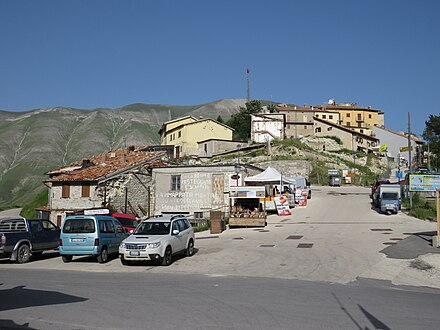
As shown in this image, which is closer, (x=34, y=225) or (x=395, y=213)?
(x=34, y=225)

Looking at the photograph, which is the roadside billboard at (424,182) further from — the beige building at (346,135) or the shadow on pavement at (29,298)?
the beige building at (346,135)

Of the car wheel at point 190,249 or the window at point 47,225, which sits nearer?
the car wheel at point 190,249

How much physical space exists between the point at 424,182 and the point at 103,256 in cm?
2406

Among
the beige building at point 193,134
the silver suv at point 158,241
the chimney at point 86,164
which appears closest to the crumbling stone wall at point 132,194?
the chimney at point 86,164

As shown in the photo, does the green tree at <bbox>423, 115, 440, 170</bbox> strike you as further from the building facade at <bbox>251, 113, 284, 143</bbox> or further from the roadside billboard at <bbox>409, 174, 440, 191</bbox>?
the roadside billboard at <bbox>409, 174, 440, 191</bbox>

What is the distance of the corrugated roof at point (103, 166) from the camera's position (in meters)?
37.4

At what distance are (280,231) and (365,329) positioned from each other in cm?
1997

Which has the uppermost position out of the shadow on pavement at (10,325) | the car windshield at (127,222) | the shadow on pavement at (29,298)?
the car windshield at (127,222)

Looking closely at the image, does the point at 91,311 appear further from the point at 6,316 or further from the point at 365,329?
the point at 365,329

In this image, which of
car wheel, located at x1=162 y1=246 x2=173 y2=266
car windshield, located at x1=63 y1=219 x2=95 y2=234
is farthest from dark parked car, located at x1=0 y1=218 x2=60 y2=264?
car wheel, located at x1=162 y1=246 x2=173 y2=266

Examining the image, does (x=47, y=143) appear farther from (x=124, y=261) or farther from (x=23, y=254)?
(x=124, y=261)

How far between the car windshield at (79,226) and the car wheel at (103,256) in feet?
2.98

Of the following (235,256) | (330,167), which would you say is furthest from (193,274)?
(330,167)

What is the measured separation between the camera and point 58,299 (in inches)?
394
